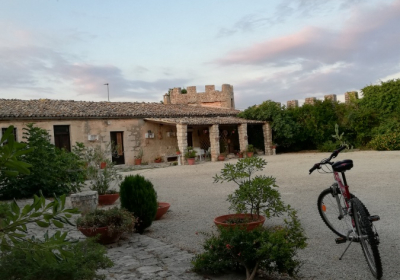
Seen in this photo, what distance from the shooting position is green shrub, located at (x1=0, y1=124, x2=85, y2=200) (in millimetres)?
8289

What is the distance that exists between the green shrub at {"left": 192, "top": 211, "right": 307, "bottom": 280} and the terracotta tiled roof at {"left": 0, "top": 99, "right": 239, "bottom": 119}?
1347 cm

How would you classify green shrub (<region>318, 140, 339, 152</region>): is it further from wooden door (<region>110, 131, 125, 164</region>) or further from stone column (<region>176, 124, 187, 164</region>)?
wooden door (<region>110, 131, 125, 164</region>)

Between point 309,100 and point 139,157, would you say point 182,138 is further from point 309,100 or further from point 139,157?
point 309,100

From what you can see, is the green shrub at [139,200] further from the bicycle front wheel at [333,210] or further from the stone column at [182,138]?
the stone column at [182,138]

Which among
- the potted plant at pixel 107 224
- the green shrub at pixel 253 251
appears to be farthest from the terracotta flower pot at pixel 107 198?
the green shrub at pixel 253 251

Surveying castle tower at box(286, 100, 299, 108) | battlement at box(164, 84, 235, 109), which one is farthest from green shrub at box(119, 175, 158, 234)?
battlement at box(164, 84, 235, 109)

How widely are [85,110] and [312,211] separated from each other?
539 inches

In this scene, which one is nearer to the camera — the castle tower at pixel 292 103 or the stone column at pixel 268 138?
the stone column at pixel 268 138

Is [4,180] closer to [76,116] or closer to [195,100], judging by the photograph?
[76,116]

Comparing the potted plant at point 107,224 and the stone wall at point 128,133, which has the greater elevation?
the stone wall at point 128,133

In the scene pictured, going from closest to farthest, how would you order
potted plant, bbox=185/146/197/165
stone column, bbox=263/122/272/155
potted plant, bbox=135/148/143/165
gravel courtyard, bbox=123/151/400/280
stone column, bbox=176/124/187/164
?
gravel courtyard, bbox=123/151/400/280
potted plant, bbox=185/146/197/165
stone column, bbox=176/124/187/164
potted plant, bbox=135/148/143/165
stone column, bbox=263/122/272/155

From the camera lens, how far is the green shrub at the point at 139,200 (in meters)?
5.26

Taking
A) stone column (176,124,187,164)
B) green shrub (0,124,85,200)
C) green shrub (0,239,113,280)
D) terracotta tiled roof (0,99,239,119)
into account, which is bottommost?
green shrub (0,239,113,280)

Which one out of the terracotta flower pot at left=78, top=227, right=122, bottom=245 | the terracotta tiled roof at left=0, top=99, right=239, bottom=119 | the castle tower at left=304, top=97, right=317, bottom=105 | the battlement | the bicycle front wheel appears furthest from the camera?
the battlement
